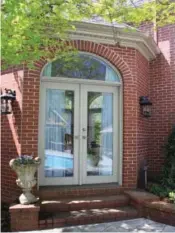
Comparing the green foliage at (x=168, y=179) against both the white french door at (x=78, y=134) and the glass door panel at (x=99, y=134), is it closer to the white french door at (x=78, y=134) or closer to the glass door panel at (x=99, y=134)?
the white french door at (x=78, y=134)

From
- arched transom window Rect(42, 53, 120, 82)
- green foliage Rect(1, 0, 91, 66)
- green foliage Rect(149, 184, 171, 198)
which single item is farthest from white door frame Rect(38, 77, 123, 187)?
green foliage Rect(1, 0, 91, 66)

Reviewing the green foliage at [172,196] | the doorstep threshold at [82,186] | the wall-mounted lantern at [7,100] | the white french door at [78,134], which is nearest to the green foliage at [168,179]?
the green foliage at [172,196]

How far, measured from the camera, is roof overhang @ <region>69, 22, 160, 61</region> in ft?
17.2

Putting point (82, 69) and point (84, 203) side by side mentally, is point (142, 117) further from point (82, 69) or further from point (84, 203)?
point (84, 203)

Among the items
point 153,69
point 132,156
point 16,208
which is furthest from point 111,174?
point 153,69

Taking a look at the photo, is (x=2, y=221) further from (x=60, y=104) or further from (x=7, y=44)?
(x=7, y=44)

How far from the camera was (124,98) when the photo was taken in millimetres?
5637

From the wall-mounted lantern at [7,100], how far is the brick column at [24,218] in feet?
5.97

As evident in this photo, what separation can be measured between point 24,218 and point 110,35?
12.6 ft

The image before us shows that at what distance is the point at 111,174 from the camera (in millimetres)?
5637

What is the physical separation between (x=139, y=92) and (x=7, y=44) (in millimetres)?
3375

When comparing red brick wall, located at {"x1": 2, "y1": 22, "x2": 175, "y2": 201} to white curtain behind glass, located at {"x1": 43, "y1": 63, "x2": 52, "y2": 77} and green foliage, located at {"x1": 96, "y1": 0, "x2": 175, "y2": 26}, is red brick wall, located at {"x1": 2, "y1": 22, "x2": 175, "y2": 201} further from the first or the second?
green foliage, located at {"x1": 96, "y1": 0, "x2": 175, "y2": 26}

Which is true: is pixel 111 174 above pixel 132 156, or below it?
below

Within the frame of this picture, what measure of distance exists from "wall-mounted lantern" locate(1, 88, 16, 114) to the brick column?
5.97 ft
